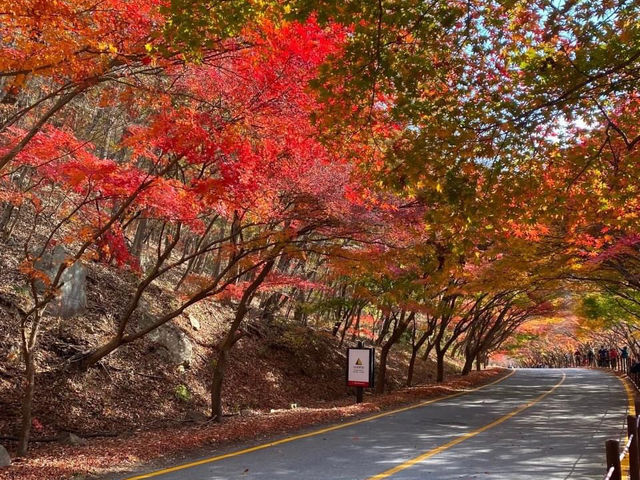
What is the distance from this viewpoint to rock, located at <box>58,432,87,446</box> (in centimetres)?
1017

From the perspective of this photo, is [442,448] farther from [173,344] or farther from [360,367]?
[173,344]

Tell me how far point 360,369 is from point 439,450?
6882 mm

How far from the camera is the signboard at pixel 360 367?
16.0 metres

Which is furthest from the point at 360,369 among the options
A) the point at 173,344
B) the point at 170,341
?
the point at 170,341

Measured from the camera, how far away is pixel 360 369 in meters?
16.2

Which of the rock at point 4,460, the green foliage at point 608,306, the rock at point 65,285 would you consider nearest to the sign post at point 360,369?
the rock at point 65,285

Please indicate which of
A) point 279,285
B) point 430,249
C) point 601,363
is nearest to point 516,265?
point 430,249

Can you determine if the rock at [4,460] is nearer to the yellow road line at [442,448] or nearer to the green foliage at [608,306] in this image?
the yellow road line at [442,448]

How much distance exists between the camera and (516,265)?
16375 mm

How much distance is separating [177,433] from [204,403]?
214 inches

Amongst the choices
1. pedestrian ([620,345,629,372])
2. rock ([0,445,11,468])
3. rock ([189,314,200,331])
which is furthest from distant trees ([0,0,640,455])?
pedestrian ([620,345,629,372])

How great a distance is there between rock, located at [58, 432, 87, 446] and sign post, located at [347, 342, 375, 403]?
26.2 ft

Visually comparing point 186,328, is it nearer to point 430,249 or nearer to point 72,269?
point 72,269

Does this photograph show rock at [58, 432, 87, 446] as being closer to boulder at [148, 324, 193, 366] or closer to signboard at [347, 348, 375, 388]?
boulder at [148, 324, 193, 366]
